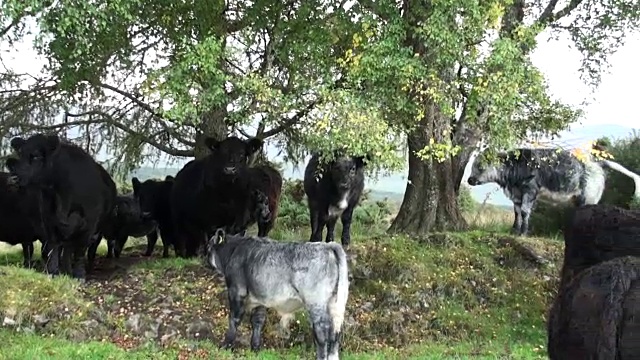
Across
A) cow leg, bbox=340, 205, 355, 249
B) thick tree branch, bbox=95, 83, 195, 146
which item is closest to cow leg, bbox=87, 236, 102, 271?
thick tree branch, bbox=95, 83, 195, 146

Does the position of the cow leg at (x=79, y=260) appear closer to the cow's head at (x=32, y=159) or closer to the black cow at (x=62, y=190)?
the black cow at (x=62, y=190)

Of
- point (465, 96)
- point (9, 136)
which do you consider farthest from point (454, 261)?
point (9, 136)

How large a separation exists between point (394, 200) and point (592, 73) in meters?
7.28

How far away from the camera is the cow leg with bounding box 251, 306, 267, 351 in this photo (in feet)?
33.3

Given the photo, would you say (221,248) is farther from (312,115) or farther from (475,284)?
(475,284)

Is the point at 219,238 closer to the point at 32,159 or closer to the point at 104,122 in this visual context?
the point at 32,159

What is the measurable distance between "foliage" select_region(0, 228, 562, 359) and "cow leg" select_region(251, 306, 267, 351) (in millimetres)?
199

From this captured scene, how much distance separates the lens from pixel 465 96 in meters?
12.7

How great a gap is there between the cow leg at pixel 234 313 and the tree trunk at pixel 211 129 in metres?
4.43

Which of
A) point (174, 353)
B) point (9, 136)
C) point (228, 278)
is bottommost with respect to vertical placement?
point (174, 353)

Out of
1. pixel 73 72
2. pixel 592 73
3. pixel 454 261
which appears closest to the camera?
pixel 73 72

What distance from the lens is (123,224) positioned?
1540 cm

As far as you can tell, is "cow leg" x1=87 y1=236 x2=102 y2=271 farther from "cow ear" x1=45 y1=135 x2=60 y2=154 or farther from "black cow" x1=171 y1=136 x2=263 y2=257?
"cow ear" x1=45 y1=135 x2=60 y2=154

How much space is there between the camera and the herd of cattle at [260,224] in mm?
3959
